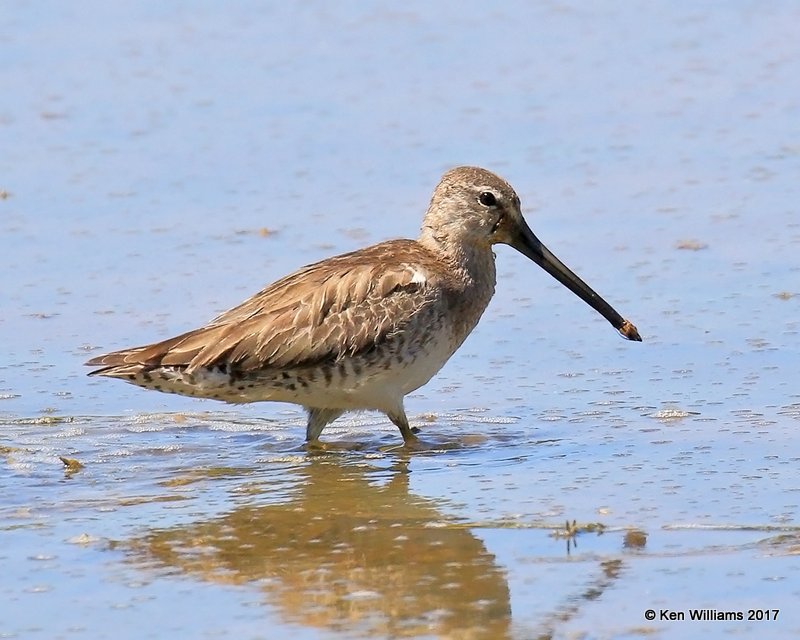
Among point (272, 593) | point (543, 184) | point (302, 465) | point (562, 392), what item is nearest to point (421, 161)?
point (543, 184)

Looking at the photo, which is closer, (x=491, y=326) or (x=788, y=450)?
(x=788, y=450)

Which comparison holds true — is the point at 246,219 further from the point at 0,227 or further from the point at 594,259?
the point at 594,259

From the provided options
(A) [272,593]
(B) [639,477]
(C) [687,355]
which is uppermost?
(C) [687,355]

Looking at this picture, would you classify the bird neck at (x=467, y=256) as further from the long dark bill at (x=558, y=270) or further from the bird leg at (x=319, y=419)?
the bird leg at (x=319, y=419)

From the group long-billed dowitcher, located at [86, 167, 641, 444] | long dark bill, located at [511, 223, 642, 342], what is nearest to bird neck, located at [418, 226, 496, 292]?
long-billed dowitcher, located at [86, 167, 641, 444]

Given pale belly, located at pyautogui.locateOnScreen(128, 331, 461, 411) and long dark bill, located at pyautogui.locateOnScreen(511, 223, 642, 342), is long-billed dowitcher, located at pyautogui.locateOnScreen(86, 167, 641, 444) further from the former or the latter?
long dark bill, located at pyautogui.locateOnScreen(511, 223, 642, 342)

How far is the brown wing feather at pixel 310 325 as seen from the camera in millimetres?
7934

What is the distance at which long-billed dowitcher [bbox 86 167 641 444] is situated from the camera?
26.0 feet

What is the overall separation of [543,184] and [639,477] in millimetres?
4294

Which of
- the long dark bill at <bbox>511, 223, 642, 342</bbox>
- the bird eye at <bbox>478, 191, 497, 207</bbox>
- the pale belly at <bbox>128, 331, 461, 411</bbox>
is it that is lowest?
the pale belly at <bbox>128, 331, 461, 411</bbox>

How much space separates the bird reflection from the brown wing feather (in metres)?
0.72

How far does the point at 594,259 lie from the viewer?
10023 mm

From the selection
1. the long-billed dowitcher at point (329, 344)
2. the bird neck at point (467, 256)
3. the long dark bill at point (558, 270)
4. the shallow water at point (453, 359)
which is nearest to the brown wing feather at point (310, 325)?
the long-billed dowitcher at point (329, 344)

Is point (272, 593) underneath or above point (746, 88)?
underneath
